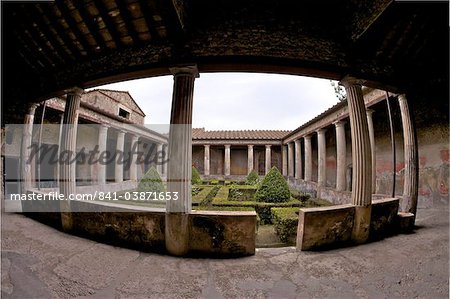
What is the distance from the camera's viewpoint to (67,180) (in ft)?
15.5

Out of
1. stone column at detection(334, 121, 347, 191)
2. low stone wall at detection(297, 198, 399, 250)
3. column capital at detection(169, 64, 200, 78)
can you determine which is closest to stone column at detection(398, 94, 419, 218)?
low stone wall at detection(297, 198, 399, 250)

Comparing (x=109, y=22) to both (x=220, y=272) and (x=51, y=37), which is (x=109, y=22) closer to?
(x=51, y=37)

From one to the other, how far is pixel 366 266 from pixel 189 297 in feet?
8.58

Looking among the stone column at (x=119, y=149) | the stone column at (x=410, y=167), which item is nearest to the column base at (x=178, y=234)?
the stone column at (x=410, y=167)

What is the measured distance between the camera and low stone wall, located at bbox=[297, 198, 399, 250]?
367 cm

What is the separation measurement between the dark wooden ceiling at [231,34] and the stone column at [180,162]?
408 mm

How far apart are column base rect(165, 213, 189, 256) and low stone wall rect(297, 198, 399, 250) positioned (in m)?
1.97

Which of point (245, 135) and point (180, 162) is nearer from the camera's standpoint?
point (180, 162)

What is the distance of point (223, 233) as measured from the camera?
3.50m

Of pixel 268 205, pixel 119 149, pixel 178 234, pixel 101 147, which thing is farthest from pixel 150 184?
pixel 119 149

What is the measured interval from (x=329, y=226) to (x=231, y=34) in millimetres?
3914

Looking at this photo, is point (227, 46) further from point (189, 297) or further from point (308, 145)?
point (308, 145)

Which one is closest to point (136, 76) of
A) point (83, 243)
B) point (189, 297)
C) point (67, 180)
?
point (67, 180)

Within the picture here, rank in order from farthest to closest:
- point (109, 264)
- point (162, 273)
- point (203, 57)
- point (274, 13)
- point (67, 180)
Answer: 1. point (67, 180)
2. point (274, 13)
3. point (203, 57)
4. point (109, 264)
5. point (162, 273)
